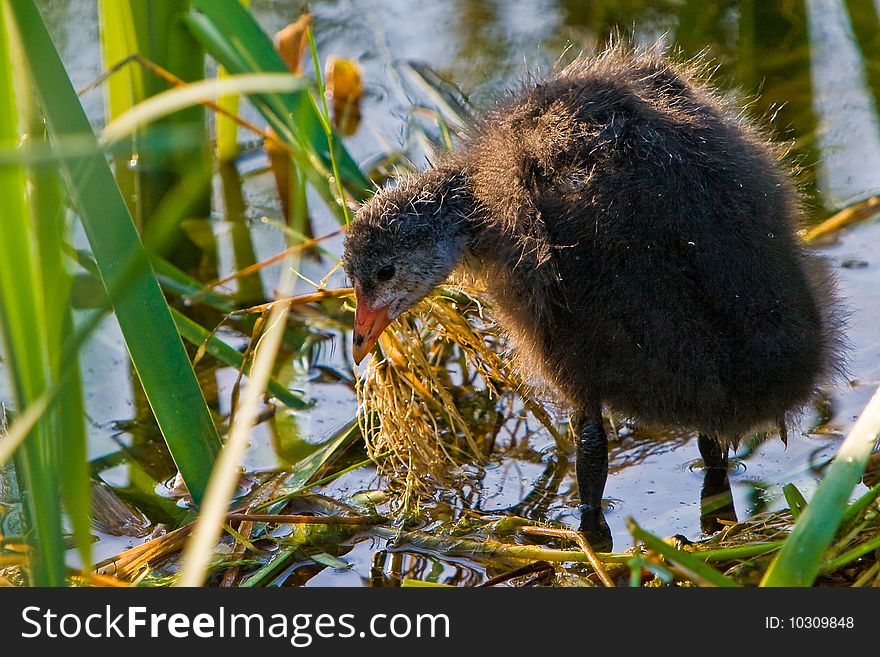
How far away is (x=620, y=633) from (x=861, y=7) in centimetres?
343

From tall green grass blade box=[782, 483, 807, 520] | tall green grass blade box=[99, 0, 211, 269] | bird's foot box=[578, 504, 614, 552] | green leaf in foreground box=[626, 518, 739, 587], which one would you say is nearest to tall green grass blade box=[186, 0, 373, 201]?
tall green grass blade box=[99, 0, 211, 269]

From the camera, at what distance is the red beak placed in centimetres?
301

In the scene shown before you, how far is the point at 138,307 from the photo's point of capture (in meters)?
2.64

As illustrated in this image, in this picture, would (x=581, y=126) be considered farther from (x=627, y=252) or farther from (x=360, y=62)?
(x=360, y=62)

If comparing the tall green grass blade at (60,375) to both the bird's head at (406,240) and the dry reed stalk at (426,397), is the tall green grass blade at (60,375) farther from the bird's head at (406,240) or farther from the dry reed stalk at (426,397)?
the dry reed stalk at (426,397)

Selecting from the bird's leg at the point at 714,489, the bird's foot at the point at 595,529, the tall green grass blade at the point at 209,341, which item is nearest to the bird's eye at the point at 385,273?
the tall green grass blade at the point at 209,341

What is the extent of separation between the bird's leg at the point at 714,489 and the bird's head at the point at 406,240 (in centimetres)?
85

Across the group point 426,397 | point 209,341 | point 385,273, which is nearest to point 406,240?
point 385,273

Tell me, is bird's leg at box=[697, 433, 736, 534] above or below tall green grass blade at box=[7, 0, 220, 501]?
below

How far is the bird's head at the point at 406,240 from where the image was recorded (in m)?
2.92

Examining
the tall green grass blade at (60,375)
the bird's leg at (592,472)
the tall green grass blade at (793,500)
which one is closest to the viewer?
the tall green grass blade at (60,375)

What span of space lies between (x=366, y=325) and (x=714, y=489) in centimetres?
106

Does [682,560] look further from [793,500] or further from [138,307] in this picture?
[138,307]

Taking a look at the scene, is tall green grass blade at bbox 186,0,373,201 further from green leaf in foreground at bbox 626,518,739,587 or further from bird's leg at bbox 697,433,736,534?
green leaf in foreground at bbox 626,518,739,587
